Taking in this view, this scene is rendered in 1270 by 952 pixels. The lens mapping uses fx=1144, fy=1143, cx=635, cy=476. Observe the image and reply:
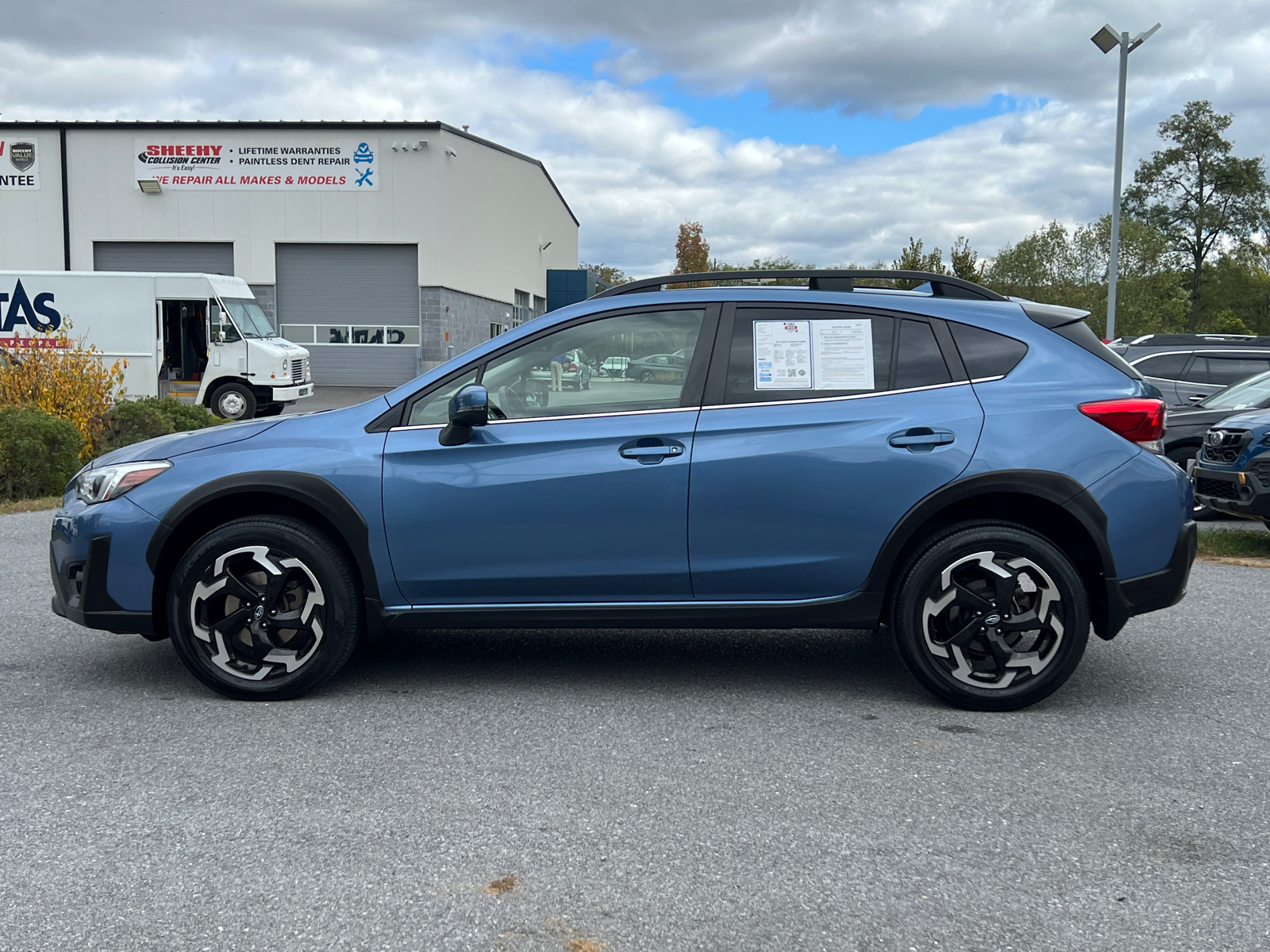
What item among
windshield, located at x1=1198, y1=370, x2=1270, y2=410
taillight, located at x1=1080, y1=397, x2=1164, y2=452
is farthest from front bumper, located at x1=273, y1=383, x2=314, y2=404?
taillight, located at x1=1080, y1=397, x2=1164, y2=452

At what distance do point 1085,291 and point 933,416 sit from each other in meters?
53.4

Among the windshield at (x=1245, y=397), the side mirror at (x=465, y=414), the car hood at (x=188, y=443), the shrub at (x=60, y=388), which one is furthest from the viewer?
the shrub at (x=60, y=388)

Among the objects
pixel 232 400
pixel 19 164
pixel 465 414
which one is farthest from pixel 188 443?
pixel 19 164

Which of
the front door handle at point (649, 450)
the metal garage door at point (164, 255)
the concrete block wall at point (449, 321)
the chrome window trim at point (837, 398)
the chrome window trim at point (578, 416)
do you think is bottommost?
the front door handle at point (649, 450)

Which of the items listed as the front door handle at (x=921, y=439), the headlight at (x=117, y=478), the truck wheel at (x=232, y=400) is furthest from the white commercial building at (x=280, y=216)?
the front door handle at (x=921, y=439)

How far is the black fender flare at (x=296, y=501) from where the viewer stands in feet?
14.9

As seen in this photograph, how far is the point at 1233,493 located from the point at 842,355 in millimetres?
5750

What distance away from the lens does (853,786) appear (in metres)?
3.76

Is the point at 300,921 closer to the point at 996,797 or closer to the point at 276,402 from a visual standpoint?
the point at 996,797

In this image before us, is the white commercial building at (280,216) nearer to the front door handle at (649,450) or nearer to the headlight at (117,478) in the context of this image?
the headlight at (117,478)

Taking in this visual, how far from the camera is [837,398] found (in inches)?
181

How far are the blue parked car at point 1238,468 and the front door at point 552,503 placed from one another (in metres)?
6.11

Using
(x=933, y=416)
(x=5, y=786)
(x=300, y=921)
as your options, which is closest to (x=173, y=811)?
(x=5, y=786)

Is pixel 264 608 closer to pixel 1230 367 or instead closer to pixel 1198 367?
pixel 1198 367
